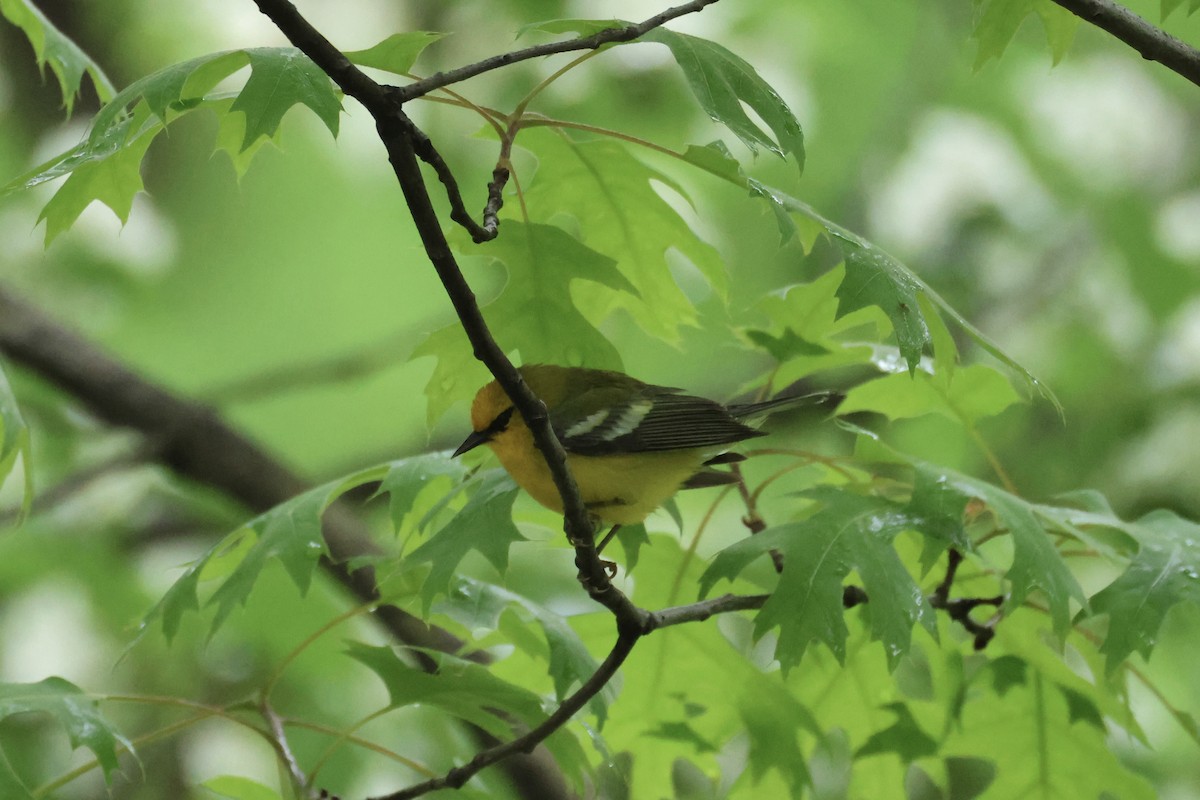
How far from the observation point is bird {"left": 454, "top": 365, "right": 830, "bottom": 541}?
8.12 ft

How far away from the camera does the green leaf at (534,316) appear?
2.19 meters

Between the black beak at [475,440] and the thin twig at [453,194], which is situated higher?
the thin twig at [453,194]

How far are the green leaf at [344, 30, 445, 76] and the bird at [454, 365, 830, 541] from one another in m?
0.77

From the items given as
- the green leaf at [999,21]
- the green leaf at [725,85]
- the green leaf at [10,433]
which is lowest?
the green leaf at [10,433]

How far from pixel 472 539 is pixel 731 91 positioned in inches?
34.5

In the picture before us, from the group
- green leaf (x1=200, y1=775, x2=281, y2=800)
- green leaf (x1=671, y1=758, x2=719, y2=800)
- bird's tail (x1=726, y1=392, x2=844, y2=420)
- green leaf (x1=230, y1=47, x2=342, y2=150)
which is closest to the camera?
green leaf (x1=230, y1=47, x2=342, y2=150)

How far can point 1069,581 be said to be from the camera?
6.80ft

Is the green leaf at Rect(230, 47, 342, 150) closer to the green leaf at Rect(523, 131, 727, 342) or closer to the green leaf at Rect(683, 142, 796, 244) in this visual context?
the green leaf at Rect(683, 142, 796, 244)

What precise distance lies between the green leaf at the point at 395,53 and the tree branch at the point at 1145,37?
3.06ft

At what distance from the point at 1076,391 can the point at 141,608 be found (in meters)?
4.08

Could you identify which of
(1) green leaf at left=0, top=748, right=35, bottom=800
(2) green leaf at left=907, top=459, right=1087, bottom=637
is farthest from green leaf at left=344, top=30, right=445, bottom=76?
(1) green leaf at left=0, top=748, right=35, bottom=800

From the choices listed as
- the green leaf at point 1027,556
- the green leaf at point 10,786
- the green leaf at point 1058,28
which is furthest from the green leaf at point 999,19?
the green leaf at point 10,786

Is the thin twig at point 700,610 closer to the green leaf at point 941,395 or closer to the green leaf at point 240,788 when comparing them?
the green leaf at point 941,395

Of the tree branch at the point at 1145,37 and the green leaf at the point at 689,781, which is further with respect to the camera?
the green leaf at the point at 689,781
